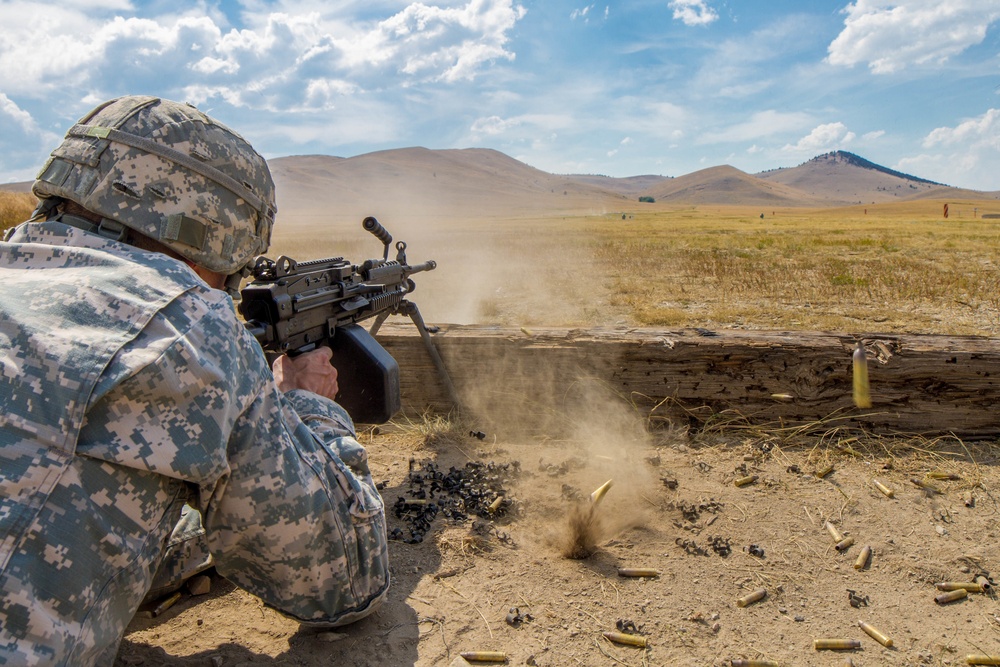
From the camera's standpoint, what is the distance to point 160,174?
2096mm

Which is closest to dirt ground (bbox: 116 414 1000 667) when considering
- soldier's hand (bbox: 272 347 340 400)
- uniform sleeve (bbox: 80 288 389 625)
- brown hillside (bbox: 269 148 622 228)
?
uniform sleeve (bbox: 80 288 389 625)

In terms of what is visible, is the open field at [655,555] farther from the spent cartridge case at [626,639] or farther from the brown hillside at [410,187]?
the brown hillside at [410,187]

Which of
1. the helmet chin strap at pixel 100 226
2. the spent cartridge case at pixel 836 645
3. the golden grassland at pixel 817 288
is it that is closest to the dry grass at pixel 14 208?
the golden grassland at pixel 817 288

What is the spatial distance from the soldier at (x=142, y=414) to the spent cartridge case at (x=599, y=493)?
1.36m

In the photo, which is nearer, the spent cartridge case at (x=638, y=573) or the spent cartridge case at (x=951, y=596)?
the spent cartridge case at (x=951, y=596)

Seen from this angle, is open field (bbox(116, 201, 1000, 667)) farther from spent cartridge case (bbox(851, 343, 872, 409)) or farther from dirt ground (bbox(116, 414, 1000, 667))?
spent cartridge case (bbox(851, 343, 872, 409))

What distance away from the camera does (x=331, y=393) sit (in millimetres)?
3029

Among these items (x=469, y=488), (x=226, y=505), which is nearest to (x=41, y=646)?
(x=226, y=505)

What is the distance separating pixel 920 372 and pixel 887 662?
250 cm

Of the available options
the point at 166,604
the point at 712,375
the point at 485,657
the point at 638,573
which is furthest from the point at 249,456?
the point at 712,375

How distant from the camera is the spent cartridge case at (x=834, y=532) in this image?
133 inches

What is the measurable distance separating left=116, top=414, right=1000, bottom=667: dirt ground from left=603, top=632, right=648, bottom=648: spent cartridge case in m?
0.02

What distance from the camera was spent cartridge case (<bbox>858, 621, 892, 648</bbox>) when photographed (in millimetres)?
2643

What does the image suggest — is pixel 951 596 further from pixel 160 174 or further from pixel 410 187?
pixel 410 187
